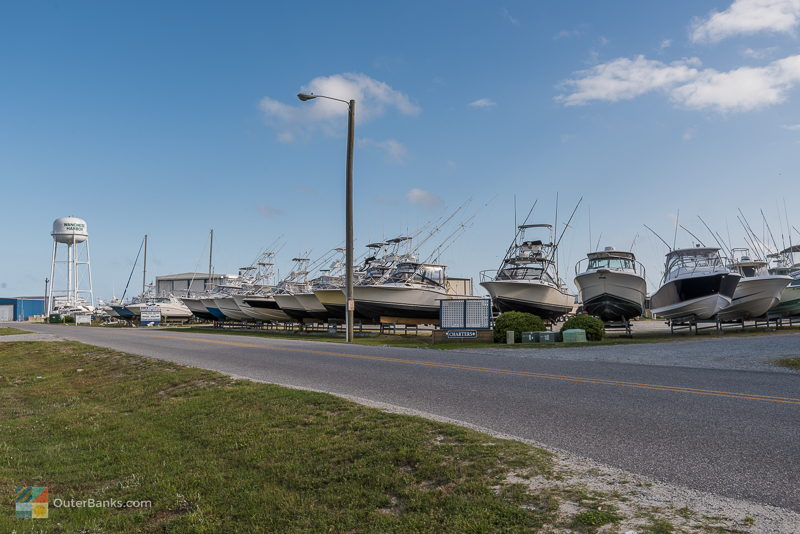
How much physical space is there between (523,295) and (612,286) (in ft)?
19.4

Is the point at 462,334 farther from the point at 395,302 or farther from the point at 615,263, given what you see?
the point at 395,302

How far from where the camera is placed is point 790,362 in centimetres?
1300

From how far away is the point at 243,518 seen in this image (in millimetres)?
5406

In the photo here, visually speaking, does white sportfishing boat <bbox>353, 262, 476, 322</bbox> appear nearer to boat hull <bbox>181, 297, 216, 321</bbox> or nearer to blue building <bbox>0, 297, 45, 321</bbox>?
boat hull <bbox>181, 297, 216, 321</bbox>

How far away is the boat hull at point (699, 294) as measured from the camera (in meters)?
27.5

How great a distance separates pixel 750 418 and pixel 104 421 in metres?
10.1

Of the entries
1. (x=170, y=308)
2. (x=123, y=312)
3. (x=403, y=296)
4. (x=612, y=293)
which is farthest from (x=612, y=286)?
(x=123, y=312)

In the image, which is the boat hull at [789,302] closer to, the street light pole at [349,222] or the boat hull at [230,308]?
the street light pole at [349,222]

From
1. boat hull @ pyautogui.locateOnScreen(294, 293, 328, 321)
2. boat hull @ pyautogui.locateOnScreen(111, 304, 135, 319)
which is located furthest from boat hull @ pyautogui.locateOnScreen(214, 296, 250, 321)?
boat hull @ pyautogui.locateOnScreen(111, 304, 135, 319)

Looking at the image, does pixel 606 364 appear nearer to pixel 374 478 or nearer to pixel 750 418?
pixel 750 418

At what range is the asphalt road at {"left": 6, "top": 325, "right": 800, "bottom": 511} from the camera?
547 centimetres

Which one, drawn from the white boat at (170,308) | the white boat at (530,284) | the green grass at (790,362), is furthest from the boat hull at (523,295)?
the white boat at (170,308)

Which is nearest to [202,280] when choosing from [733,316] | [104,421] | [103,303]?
[103,303]

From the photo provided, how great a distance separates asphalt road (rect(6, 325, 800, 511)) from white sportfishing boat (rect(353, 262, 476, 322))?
19.6 metres
